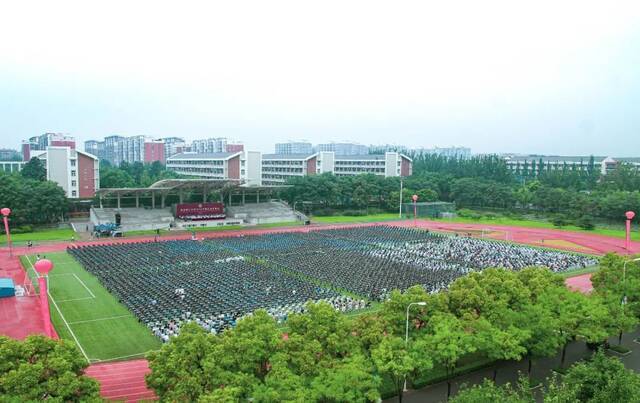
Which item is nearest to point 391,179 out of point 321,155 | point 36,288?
point 321,155

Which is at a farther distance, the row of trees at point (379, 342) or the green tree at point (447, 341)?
the green tree at point (447, 341)

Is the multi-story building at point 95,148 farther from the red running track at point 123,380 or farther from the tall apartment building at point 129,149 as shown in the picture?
the red running track at point 123,380

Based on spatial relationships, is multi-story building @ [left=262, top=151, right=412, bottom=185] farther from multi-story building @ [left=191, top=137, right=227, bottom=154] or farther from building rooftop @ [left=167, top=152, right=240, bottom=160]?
multi-story building @ [left=191, top=137, right=227, bottom=154]

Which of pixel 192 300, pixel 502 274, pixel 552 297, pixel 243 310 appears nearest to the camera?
pixel 552 297

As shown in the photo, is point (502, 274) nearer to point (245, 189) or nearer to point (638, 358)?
point (638, 358)

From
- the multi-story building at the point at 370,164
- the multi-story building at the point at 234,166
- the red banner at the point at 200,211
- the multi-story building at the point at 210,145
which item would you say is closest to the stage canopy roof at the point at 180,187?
the red banner at the point at 200,211

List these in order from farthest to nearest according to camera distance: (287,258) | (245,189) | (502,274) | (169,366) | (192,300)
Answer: (245,189) < (287,258) < (192,300) < (502,274) < (169,366)

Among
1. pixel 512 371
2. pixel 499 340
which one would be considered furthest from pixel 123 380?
pixel 512 371

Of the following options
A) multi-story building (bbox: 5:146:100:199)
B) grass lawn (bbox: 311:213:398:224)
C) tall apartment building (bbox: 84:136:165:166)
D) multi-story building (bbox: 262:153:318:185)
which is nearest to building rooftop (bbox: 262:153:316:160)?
multi-story building (bbox: 262:153:318:185)
